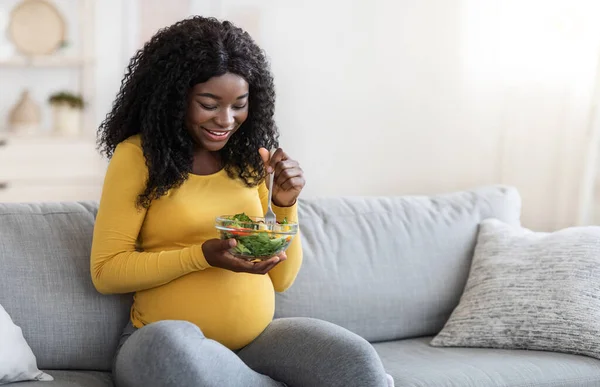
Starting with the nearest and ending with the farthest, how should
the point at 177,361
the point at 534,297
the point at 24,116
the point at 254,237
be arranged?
1. the point at 177,361
2. the point at 254,237
3. the point at 534,297
4. the point at 24,116

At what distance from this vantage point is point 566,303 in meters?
2.15

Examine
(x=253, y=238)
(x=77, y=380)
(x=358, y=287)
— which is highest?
(x=253, y=238)

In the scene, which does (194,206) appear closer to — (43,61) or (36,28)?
(43,61)

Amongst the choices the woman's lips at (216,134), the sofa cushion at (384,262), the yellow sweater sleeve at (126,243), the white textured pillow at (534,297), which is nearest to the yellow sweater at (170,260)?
the yellow sweater sleeve at (126,243)

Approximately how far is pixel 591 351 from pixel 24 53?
3.44 meters

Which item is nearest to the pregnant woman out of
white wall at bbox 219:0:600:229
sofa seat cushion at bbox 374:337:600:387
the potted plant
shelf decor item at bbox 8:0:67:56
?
sofa seat cushion at bbox 374:337:600:387

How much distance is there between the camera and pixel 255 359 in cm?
179

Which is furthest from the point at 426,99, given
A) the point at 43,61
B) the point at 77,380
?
the point at 77,380

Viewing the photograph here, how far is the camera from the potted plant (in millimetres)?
4359

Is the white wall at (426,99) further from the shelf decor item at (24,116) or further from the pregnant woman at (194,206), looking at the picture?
the pregnant woman at (194,206)

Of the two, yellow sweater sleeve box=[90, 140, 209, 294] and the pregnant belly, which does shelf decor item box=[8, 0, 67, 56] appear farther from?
the pregnant belly

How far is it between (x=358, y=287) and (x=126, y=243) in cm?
75

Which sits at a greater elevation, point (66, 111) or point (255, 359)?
point (66, 111)

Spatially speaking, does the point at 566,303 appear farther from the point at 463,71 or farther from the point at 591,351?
the point at 463,71
